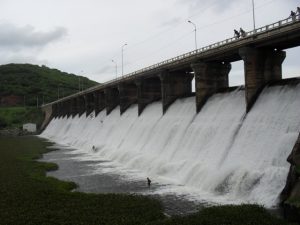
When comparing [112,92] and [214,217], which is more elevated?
[112,92]

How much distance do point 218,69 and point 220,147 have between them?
60.7 feet

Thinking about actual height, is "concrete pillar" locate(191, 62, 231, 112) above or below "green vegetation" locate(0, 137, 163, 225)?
above

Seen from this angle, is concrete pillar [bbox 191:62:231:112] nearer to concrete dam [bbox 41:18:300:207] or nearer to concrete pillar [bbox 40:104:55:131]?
concrete dam [bbox 41:18:300:207]

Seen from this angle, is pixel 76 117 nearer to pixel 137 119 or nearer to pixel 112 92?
pixel 112 92

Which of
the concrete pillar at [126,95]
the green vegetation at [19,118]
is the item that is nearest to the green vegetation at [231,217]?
the concrete pillar at [126,95]

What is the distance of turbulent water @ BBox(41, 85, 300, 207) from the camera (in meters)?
33.6

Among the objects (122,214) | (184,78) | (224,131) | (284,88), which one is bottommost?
(122,214)

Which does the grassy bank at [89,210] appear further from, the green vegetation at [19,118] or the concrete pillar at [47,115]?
the green vegetation at [19,118]

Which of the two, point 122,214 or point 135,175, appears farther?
point 135,175

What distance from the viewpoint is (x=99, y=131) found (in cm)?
9425

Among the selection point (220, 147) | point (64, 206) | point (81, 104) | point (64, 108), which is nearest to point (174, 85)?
point (220, 147)

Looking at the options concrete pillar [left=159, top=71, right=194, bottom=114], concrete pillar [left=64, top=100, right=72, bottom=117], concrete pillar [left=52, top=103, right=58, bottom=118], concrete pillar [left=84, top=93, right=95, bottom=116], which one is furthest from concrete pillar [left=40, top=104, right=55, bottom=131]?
concrete pillar [left=159, top=71, right=194, bottom=114]

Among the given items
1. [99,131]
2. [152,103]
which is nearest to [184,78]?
[152,103]

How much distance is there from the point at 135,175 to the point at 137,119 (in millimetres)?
27746
